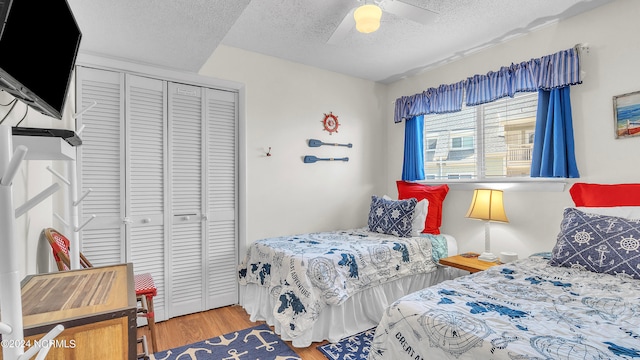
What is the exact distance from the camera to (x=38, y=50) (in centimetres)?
106

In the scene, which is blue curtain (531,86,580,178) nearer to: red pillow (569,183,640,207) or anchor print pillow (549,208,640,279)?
red pillow (569,183,640,207)

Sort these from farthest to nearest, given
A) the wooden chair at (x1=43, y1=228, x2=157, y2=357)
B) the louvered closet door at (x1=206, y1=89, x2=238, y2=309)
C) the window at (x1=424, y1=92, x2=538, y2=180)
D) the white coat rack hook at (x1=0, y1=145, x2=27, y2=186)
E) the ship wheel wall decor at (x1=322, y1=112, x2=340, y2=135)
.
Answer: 1. the ship wheel wall decor at (x1=322, y1=112, x2=340, y2=135)
2. the louvered closet door at (x1=206, y1=89, x2=238, y2=309)
3. the window at (x1=424, y1=92, x2=538, y2=180)
4. the wooden chair at (x1=43, y1=228, x2=157, y2=357)
5. the white coat rack hook at (x1=0, y1=145, x2=27, y2=186)

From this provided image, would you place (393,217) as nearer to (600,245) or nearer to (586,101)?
(600,245)

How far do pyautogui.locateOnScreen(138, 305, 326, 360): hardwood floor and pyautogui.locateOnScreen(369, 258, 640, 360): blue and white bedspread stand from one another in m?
1.06

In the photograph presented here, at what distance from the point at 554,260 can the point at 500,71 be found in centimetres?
182

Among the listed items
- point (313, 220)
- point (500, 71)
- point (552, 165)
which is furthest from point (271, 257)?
point (500, 71)

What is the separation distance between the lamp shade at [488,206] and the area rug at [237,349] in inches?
79.0

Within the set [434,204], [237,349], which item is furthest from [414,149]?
[237,349]

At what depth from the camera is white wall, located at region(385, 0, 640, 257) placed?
2.33m

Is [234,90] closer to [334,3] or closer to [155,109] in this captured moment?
[155,109]

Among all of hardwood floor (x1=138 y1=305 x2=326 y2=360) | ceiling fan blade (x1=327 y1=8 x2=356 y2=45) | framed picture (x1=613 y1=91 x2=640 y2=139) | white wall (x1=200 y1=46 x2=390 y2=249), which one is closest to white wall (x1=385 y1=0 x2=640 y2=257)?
framed picture (x1=613 y1=91 x2=640 y2=139)

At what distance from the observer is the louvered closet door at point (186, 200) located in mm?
2850

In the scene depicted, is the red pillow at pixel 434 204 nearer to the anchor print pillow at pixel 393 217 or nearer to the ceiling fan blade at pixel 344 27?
the anchor print pillow at pixel 393 217

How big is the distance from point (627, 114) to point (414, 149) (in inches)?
73.4
